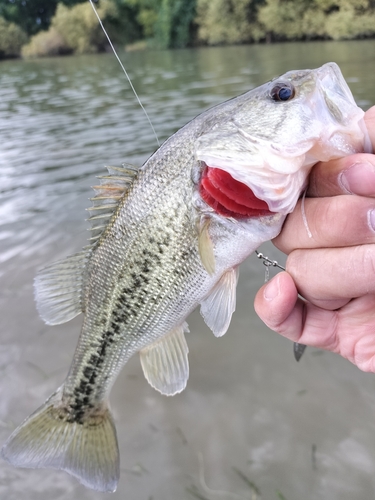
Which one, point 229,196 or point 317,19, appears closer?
point 229,196

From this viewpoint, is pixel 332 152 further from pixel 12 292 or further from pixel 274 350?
pixel 12 292

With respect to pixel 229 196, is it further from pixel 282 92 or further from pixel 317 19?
pixel 317 19

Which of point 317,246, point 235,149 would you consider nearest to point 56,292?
point 235,149

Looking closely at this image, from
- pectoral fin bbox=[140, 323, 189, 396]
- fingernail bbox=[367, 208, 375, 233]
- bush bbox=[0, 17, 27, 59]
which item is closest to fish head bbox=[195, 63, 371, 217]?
fingernail bbox=[367, 208, 375, 233]

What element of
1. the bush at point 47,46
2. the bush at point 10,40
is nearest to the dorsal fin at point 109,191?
the bush at point 47,46

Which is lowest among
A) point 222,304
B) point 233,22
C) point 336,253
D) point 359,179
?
point 222,304

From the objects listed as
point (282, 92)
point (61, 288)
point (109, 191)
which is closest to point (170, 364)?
point (61, 288)

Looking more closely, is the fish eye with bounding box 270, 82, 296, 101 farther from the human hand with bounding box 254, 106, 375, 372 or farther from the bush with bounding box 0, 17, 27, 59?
the bush with bounding box 0, 17, 27, 59
